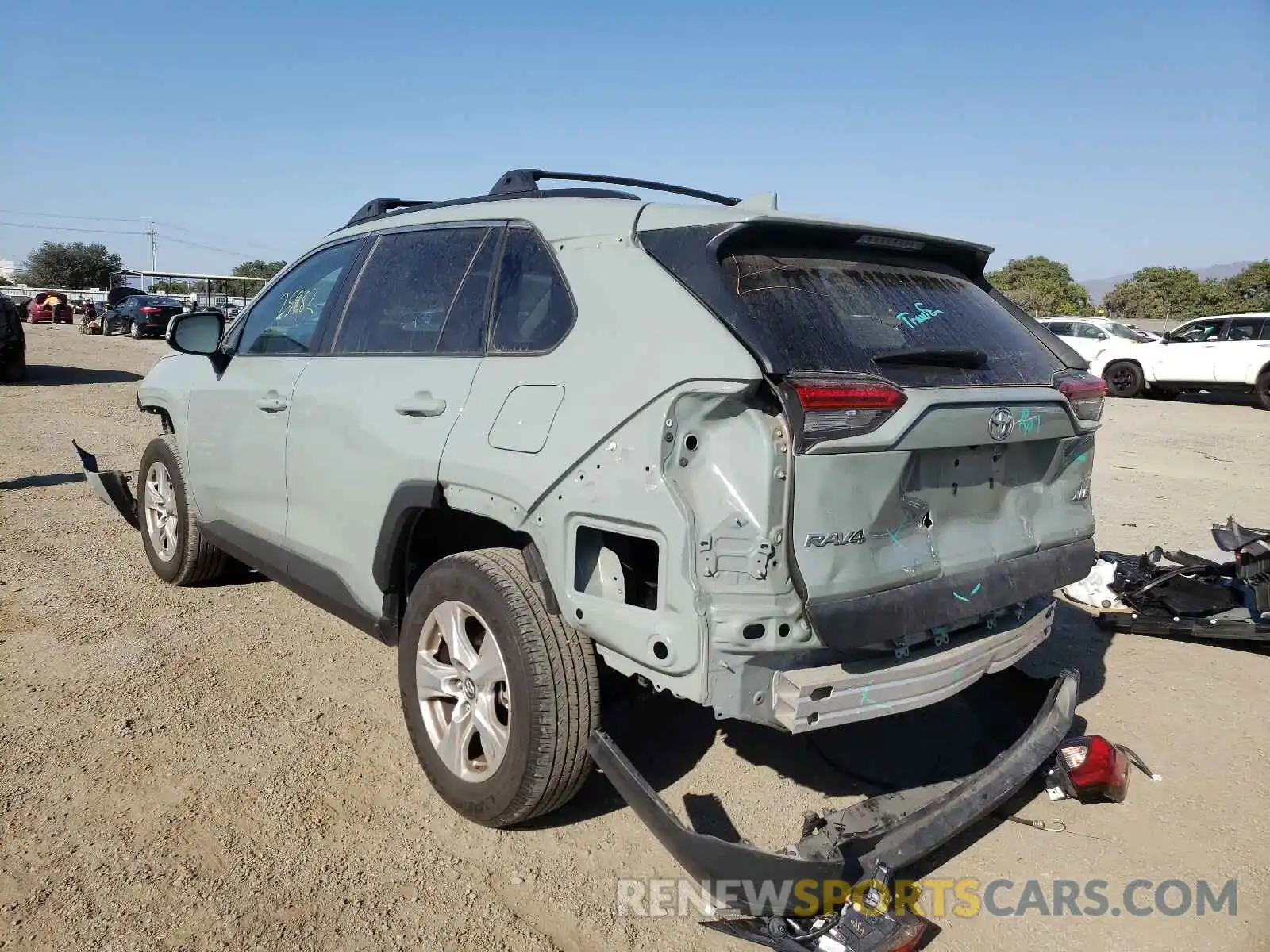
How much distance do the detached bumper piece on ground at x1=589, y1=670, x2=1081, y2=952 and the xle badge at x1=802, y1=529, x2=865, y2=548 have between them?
0.75 meters

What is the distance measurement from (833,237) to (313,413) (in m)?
2.04

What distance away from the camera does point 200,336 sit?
4.16m

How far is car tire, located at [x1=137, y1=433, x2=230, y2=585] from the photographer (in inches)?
180

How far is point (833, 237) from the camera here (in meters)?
2.63

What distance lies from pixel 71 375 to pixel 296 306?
1423 cm

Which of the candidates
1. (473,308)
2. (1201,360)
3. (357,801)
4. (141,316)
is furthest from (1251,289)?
(357,801)

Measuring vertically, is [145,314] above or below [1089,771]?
above

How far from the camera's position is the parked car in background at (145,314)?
2792 cm

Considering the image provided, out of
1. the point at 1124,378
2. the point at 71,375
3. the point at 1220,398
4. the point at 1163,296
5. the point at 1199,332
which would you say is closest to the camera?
the point at 71,375

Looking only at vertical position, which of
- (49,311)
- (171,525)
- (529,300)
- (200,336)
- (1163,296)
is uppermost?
(1163,296)

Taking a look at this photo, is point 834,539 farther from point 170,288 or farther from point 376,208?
point 170,288

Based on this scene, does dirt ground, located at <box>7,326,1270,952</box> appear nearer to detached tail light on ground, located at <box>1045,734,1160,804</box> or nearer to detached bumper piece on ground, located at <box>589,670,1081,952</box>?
detached tail light on ground, located at <box>1045,734,1160,804</box>

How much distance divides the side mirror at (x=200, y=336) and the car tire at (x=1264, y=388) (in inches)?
704

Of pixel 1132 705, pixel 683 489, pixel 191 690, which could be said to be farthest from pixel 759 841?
pixel 191 690
